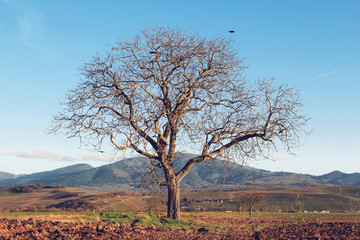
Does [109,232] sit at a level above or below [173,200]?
below

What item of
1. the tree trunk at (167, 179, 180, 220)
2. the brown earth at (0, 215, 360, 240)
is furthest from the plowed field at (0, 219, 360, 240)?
the tree trunk at (167, 179, 180, 220)

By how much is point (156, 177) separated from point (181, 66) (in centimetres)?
830

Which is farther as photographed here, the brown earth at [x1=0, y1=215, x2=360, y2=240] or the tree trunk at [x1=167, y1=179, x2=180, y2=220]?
the tree trunk at [x1=167, y1=179, x2=180, y2=220]

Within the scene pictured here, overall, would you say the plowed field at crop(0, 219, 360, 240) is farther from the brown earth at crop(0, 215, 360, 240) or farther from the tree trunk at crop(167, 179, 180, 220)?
the tree trunk at crop(167, 179, 180, 220)

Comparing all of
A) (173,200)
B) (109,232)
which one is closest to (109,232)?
(109,232)

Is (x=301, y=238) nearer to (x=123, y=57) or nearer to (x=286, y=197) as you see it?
(x=123, y=57)

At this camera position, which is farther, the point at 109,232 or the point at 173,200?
the point at 173,200

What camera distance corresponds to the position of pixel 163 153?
78.5 feet

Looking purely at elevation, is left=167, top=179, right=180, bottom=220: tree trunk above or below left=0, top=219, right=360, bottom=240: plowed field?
above

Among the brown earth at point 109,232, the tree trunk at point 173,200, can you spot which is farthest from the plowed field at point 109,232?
the tree trunk at point 173,200

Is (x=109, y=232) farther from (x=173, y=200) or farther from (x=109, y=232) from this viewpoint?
(x=173, y=200)

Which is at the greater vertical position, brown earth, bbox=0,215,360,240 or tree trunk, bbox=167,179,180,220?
tree trunk, bbox=167,179,180,220

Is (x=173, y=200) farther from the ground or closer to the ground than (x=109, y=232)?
farther from the ground

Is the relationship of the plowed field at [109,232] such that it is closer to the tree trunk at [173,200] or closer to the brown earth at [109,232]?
the brown earth at [109,232]
